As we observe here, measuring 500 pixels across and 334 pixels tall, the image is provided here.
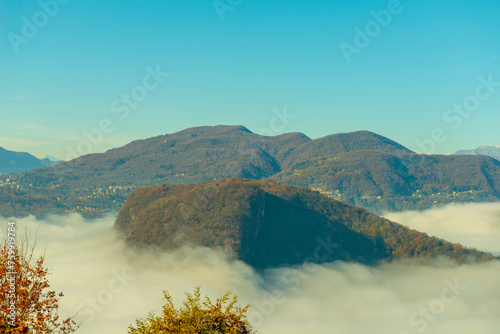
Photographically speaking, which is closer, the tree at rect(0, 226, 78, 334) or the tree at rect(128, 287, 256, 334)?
the tree at rect(0, 226, 78, 334)

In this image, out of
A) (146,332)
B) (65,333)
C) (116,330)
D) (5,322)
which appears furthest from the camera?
(116,330)

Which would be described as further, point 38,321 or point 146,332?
point 146,332

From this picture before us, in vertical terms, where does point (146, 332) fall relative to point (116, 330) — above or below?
above

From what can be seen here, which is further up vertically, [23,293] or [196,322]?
Result: [23,293]

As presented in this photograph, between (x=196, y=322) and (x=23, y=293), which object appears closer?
(x=23, y=293)

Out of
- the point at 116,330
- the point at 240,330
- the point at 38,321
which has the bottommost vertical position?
the point at 116,330

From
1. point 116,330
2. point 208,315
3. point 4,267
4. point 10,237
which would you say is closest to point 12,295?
point 4,267

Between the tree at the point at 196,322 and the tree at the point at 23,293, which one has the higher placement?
the tree at the point at 23,293

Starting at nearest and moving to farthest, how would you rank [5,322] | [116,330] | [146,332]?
[5,322]
[146,332]
[116,330]

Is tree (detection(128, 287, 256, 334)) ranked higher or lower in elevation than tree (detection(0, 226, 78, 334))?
lower

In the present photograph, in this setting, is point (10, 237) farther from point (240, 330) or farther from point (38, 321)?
point (240, 330)

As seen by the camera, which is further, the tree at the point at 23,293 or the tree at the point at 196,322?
the tree at the point at 196,322
